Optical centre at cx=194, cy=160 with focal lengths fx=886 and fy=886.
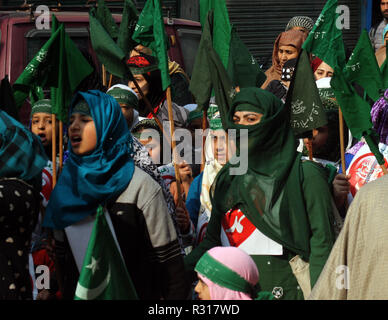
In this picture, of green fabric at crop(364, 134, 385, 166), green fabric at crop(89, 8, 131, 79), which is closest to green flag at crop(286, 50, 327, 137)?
green fabric at crop(364, 134, 385, 166)

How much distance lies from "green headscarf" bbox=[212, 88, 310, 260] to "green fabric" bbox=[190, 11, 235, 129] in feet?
1.92

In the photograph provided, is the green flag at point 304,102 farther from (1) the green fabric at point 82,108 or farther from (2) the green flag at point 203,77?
(1) the green fabric at point 82,108

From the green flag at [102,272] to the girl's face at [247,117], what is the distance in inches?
51.5

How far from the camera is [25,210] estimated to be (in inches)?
151

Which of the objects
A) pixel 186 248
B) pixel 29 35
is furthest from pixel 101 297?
pixel 29 35

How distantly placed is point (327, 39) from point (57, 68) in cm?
169

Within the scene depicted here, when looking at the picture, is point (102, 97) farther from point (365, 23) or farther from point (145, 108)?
point (365, 23)

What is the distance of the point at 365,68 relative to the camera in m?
5.40

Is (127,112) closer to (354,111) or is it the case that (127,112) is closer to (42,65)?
(42,65)

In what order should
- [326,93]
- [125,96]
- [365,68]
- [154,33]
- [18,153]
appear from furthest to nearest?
[326,93] < [125,96] < [154,33] < [365,68] < [18,153]

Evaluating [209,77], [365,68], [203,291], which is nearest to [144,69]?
[209,77]

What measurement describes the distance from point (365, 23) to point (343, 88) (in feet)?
24.8

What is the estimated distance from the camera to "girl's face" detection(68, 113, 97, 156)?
4.14m

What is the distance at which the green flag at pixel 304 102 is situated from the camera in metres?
4.94
